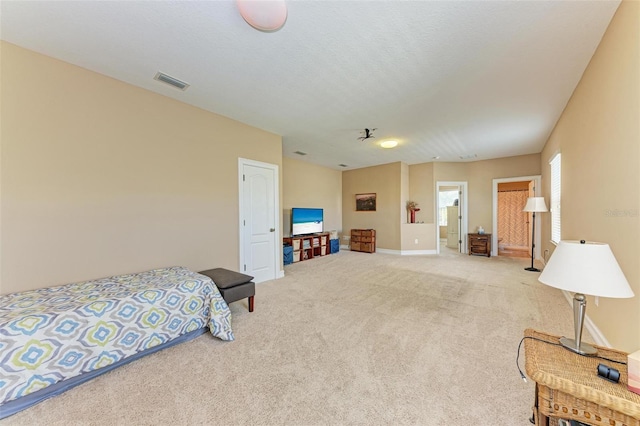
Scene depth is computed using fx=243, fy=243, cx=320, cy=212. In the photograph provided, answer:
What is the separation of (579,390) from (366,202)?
692cm

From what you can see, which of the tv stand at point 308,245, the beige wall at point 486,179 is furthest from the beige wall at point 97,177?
the beige wall at point 486,179

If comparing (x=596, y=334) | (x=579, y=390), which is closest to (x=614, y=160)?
(x=596, y=334)

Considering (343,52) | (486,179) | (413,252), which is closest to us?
(343,52)

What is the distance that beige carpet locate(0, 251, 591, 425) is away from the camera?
1492mm

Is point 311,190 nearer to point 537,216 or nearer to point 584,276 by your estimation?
point 537,216

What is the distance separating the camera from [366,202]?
7.76 metres

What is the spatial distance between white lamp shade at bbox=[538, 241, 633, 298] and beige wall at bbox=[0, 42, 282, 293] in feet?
11.9

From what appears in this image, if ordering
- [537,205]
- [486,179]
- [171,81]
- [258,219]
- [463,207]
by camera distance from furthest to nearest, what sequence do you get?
[463,207]
[486,179]
[537,205]
[258,219]
[171,81]

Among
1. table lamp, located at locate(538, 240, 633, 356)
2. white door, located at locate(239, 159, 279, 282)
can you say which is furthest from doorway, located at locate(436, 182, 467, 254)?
table lamp, located at locate(538, 240, 633, 356)

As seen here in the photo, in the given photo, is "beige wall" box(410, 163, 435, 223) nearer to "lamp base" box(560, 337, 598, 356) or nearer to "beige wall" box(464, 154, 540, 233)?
"beige wall" box(464, 154, 540, 233)

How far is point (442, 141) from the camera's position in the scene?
16.5 feet

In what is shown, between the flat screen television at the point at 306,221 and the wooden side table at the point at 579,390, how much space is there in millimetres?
5387

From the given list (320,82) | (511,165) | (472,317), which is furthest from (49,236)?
(511,165)

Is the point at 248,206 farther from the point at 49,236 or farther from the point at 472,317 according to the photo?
the point at 472,317
